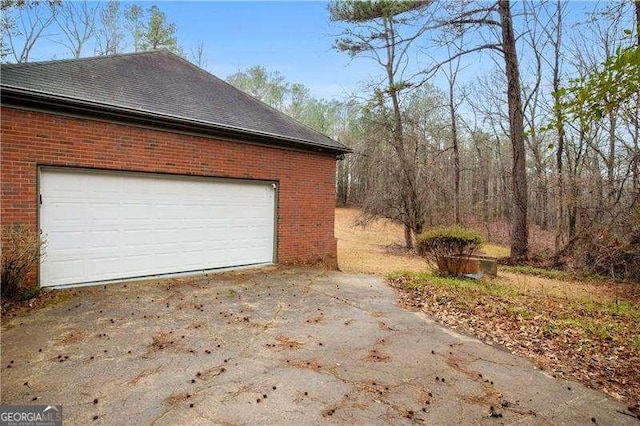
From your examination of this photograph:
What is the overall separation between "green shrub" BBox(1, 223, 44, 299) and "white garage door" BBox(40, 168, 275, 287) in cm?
34

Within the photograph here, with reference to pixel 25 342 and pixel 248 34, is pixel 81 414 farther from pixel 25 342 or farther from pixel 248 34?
pixel 248 34

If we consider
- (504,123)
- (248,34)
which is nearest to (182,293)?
(248,34)

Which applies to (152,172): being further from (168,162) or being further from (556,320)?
(556,320)

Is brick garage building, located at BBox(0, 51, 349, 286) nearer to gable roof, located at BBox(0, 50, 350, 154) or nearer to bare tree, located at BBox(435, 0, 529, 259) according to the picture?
gable roof, located at BBox(0, 50, 350, 154)

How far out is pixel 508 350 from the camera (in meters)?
4.07

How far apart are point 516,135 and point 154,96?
11390 mm

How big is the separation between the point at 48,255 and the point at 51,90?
2.68m

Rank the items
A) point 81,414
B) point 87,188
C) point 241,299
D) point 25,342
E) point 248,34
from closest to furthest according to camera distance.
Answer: point 81,414
point 25,342
point 241,299
point 87,188
point 248,34

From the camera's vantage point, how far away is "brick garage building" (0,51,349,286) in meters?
5.79

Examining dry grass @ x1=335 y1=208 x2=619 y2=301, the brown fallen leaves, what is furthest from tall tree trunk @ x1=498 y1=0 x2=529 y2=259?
the brown fallen leaves

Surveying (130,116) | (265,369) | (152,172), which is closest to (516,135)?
(152,172)

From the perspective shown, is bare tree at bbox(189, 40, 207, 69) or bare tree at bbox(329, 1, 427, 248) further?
bare tree at bbox(189, 40, 207, 69)

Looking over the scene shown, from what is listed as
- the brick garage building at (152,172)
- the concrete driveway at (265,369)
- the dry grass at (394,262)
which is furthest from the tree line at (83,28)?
the dry grass at (394,262)

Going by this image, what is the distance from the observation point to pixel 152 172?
22.4 ft
